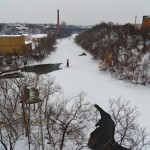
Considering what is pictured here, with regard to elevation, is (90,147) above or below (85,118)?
below

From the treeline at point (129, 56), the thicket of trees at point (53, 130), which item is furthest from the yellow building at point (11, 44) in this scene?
the thicket of trees at point (53, 130)

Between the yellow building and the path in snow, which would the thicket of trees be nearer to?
the path in snow

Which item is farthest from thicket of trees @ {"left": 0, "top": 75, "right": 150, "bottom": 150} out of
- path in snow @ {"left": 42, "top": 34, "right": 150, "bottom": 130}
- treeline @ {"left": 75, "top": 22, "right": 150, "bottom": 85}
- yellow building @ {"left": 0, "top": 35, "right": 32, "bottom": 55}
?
yellow building @ {"left": 0, "top": 35, "right": 32, "bottom": 55}

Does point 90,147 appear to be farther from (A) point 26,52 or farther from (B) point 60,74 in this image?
(A) point 26,52

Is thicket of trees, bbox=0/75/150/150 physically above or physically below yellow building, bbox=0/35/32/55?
below

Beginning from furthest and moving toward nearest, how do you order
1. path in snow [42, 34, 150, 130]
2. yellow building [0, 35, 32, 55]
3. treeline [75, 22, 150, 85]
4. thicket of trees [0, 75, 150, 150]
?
yellow building [0, 35, 32, 55], treeline [75, 22, 150, 85], path in snow [42, 34, 150, 130], thicket of trees [0, 75, 150, 150]

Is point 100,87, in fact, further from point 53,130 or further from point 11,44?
point 11,44

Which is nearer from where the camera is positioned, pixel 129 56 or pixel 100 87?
pixel 100 87

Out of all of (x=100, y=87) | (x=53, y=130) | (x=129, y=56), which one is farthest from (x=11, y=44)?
(x=53, y=130)

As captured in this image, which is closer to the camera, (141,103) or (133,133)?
(133,133)

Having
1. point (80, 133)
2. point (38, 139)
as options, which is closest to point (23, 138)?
point (38, 139)

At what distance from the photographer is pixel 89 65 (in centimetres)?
4444

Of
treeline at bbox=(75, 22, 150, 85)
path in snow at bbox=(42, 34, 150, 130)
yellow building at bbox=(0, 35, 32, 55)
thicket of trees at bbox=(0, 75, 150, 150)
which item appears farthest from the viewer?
yellow building at bbox=(0, 35, 32, 55)

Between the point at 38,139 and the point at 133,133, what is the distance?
6683 millimetres
